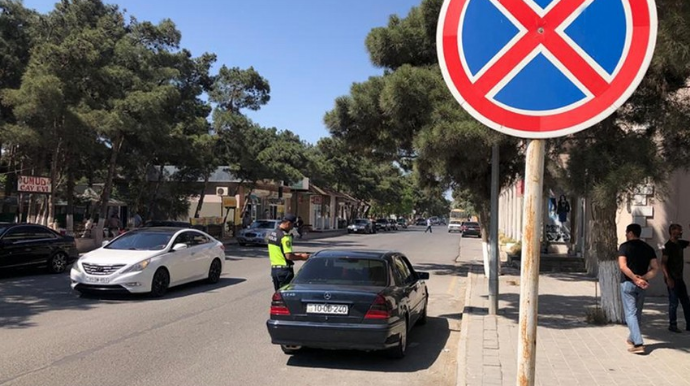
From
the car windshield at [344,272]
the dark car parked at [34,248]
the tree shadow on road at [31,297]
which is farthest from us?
the dark car parked at [34,248]

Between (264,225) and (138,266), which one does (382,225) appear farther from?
(138,266)

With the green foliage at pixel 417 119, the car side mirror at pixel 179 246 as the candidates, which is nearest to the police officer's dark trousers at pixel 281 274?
the green foliage at pixel 417 119

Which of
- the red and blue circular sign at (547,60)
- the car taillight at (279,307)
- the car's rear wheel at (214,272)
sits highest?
the red and blue circular sign at (547,60)

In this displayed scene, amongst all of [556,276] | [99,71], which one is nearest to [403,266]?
[556,276]

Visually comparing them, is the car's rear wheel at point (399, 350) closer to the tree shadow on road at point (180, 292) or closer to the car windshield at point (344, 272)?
the car windshield at point (344, 272)

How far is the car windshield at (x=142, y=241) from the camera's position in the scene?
43.0 ft

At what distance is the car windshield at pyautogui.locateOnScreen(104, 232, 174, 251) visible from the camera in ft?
43.0

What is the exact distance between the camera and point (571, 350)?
7.36 metres

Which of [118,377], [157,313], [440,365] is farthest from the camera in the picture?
[157,313]

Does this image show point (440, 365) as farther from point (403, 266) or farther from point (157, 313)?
point (157, 313)

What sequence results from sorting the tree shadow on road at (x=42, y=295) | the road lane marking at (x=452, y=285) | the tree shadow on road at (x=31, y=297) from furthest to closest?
the road lane marking at (x=452, y=285)
the tree shadow on road at (x=42, y=295)
the tree shadow on road at (x=31, y=297)

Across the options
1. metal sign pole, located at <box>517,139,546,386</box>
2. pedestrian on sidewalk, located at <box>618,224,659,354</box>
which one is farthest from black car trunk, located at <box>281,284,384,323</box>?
metal sign pole, located at <box>517,139,546,386</box>

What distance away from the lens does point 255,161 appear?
117ft

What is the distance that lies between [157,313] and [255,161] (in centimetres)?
2574
